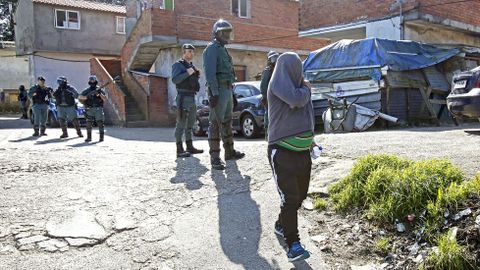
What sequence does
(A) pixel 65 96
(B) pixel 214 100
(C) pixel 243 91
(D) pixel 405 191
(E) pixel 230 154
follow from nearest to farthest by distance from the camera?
(D) pixel 405 191 → (B) pixel 214 100 → (E) pixel 230 154 → (A) pixel 65 96 → (C) pixel 243 91

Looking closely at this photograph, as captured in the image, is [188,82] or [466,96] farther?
[466,96]

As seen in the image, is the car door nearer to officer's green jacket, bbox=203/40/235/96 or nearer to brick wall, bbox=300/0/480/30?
officer's green jacket, bbox=203/40/235/96

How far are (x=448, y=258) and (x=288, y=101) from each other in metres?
1.61

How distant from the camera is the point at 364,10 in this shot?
53.8ft

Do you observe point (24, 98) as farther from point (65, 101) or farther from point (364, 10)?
point (364, 10)

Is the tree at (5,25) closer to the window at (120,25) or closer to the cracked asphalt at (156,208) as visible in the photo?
the window at (120,25)

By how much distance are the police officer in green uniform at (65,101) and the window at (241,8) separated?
37.1 feet

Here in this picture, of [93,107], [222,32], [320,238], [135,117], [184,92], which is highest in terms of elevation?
[222,32]

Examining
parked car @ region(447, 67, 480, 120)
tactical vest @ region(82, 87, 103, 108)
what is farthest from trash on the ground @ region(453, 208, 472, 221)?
tactical vest @ region(82, 87, 103, 108)

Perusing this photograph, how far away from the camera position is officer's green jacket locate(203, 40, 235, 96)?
18.5 feet

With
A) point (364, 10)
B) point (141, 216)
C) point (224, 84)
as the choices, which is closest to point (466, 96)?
point (224, 84)

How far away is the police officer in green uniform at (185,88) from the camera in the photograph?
664cm

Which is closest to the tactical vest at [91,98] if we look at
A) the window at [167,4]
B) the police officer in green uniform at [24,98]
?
the window at [167,4]

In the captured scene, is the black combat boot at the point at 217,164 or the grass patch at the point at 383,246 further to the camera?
the black combat boot at the point at 217,164
